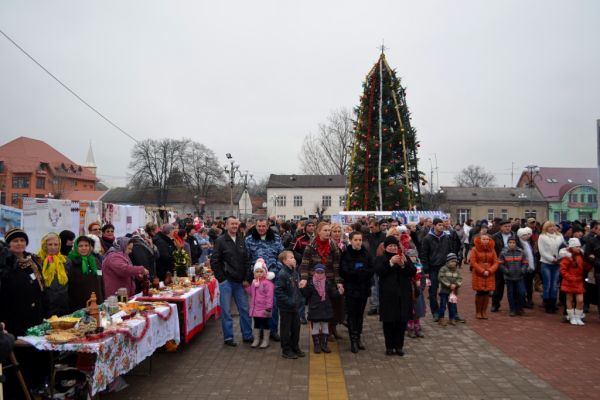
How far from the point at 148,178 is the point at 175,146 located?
5.25 metres

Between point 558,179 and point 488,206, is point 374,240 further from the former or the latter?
point 558,179

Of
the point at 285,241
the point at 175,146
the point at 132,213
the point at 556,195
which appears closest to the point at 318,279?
the point at 285,241

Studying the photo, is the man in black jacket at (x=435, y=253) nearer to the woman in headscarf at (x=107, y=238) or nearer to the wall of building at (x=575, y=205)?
the woman in headscarf at (x=107, y=238)

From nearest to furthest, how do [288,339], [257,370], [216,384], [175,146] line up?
[216,384], [257,370], [288,339], [175,146]

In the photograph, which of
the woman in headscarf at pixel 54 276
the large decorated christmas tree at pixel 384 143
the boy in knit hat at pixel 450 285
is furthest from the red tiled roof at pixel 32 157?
the boy in knit hat at pixel 450 285

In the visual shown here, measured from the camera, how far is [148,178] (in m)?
60.8

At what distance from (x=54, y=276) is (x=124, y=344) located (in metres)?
1.31

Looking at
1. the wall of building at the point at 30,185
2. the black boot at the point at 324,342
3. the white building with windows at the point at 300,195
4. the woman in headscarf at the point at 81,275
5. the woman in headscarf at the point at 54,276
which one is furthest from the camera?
the white building with windows at the point at 300,195

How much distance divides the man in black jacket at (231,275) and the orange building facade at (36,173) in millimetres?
51767

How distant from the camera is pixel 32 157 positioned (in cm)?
6506

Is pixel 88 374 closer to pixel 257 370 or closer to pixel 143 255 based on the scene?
pixel 257 370

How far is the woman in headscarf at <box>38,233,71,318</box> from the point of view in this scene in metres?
5.46

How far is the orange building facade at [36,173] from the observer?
57688 mm

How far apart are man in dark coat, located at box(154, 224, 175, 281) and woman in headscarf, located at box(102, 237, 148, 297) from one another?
1742mm
